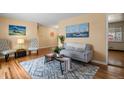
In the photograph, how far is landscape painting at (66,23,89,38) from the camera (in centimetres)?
401

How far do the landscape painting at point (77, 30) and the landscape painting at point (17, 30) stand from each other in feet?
8.47

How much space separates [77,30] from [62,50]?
120 centimetres

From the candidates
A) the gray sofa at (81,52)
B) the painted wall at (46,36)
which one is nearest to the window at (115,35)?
the gray sofa at (81,52)

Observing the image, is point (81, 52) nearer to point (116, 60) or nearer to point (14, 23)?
point (116, 60)

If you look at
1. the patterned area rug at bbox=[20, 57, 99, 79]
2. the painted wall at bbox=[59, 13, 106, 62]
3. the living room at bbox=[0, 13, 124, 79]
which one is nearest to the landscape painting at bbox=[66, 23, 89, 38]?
the living room at bbox=[0, 13, 124, 79]

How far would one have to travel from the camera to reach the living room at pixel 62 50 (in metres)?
2.63

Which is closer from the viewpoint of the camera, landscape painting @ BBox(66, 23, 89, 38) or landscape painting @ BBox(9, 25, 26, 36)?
landscape painting @ BBox(66, 23, 89, 38)

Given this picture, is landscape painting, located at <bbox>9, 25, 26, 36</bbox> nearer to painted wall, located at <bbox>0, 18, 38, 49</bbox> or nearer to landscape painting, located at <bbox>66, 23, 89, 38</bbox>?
painted wall, located at <bbox>0, 18, 38, 49</bbox>

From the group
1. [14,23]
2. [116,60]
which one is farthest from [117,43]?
[14,23]

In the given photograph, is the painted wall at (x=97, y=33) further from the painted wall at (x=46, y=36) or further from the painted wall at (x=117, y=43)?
the painted wall at (x=46, y=36)
